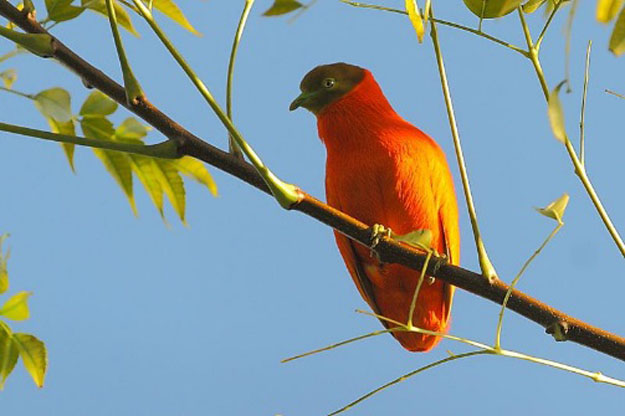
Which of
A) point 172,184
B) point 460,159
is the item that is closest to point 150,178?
point 172,184

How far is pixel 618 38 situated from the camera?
2.09 feet

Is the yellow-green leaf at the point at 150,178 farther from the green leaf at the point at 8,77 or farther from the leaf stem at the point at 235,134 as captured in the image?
the leaf stem at the point at 235,134

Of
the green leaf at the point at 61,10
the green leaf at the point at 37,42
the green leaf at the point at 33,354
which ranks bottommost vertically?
the green leaf at the point at 33,354

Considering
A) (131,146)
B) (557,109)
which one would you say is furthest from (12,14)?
(557,109)

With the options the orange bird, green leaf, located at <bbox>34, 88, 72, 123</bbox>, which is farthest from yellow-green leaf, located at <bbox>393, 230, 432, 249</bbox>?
→ the orange bird

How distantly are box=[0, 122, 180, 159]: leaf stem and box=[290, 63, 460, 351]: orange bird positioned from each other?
0.69 meters

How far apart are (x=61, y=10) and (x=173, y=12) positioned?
0.56 ft

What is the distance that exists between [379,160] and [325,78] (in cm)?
25

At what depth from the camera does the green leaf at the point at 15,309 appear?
1.00 meters

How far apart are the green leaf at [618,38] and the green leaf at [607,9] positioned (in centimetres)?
6

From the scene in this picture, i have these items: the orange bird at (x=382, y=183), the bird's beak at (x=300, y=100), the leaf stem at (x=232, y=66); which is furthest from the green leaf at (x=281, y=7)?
the bird's beak at (x=300, y=100)

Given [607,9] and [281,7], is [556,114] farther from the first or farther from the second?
[281,7]

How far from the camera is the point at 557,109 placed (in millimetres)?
603

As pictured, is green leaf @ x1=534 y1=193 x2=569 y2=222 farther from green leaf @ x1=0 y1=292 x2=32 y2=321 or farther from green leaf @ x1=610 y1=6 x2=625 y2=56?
green leaf @ x1=0 y1=292 x2=32 y2=321
